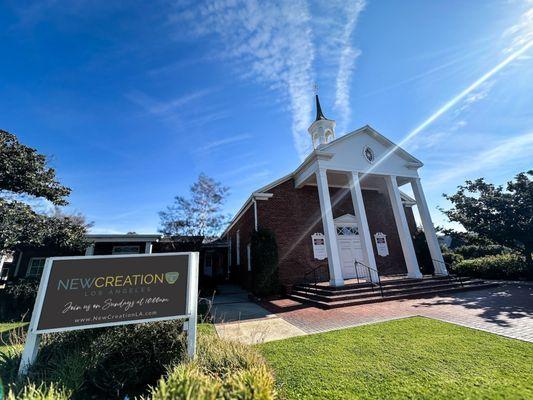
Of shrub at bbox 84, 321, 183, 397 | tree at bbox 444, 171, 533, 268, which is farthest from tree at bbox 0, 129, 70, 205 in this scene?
tree at bbox 444, 171, 533, 268

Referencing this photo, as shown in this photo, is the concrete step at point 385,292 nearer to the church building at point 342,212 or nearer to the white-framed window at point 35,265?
the church building at point 342,212

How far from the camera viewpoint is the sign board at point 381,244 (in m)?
15.5

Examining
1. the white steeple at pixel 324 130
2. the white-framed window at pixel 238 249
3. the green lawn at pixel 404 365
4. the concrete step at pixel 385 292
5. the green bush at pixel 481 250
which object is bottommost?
the green lawn at pixel 404 365

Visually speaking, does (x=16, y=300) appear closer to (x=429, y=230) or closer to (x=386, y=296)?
(x=386, y=296)

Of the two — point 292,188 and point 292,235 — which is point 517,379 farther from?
point 292,188

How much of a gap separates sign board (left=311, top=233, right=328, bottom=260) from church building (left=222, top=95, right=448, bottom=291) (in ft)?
0.19

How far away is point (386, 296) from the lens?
9.75 metres

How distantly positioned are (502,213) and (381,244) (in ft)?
21.1

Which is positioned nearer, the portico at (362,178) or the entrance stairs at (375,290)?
the entrance stairs at (375,290)

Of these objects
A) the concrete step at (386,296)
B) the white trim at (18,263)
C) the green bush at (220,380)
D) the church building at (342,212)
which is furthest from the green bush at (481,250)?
the white trim at (18,263)

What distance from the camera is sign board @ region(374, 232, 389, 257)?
15.5 meters

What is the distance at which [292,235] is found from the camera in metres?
13.6

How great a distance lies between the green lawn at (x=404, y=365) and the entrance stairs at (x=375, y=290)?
3649mm

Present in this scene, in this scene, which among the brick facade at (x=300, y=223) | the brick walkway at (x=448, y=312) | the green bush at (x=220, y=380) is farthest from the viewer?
the brick facade at (x=300, y=223)
